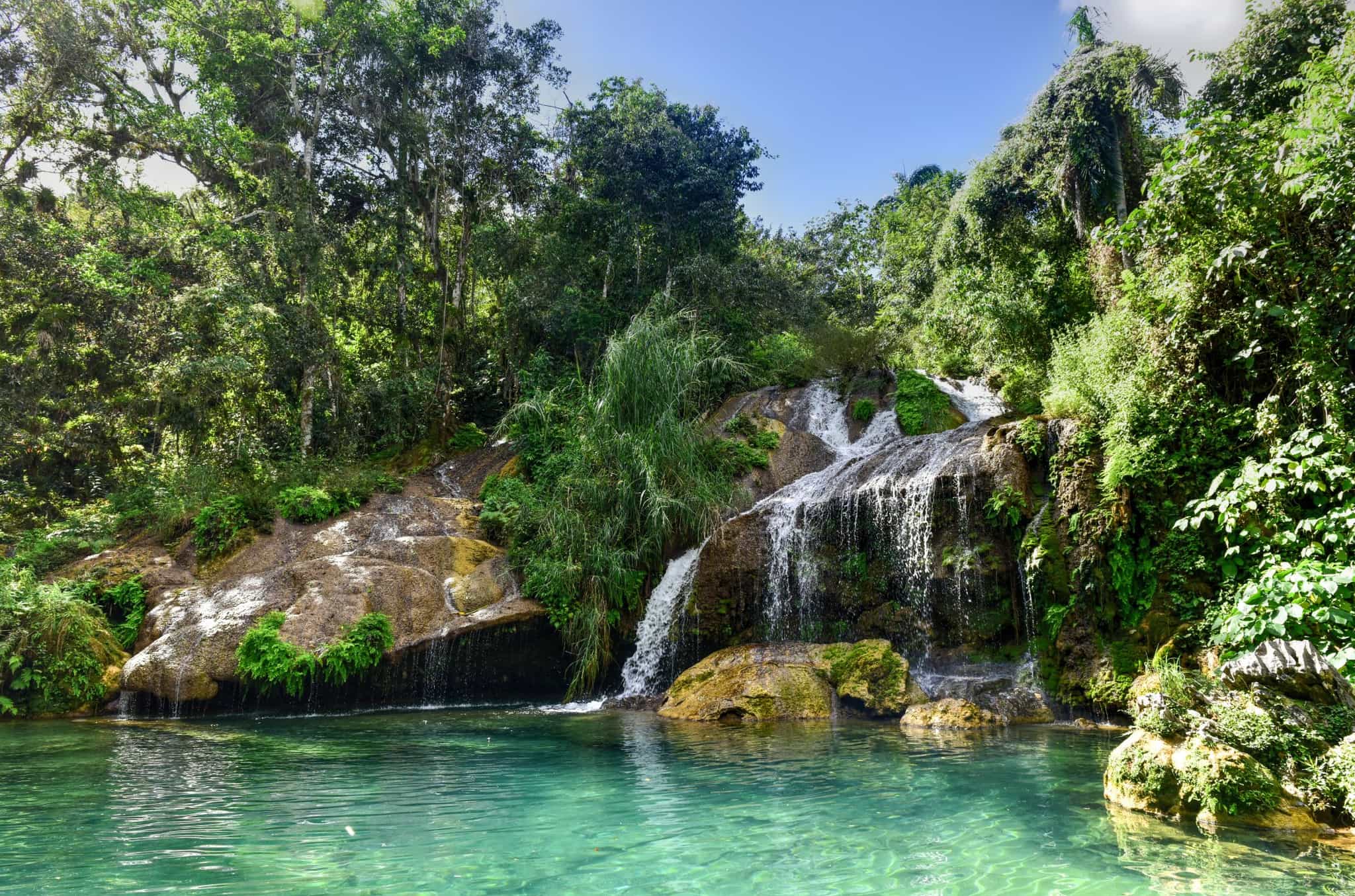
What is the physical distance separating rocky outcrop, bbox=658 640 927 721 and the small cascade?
118 centimetres

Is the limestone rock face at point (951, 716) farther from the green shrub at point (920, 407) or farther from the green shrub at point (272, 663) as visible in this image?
the green shrub at point (272, 663)

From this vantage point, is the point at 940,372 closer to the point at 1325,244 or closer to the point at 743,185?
the point at 743,185

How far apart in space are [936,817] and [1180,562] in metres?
5.60

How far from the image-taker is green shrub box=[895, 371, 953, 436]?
631 inches

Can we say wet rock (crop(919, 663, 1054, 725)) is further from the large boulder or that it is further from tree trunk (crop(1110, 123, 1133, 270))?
tree trunk (crop(1110, 123, 1133, 270))

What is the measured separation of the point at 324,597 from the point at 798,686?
7092 millimetres

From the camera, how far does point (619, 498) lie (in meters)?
12.6

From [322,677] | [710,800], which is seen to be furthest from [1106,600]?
[322,677]

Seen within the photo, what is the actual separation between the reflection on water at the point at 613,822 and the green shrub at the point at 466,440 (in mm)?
13105

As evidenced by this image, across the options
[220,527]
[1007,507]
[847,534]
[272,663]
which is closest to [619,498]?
[847,534]

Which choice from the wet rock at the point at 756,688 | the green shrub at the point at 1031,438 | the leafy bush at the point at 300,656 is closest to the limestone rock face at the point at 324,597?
the leafy bush at the point at 300,656

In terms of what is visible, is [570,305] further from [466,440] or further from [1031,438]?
[1031,438]

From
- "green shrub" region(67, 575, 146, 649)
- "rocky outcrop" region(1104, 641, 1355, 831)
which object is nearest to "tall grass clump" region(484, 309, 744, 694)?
"green shrub" region(67, 575, 146, 649)

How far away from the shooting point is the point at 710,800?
5.40 meters
